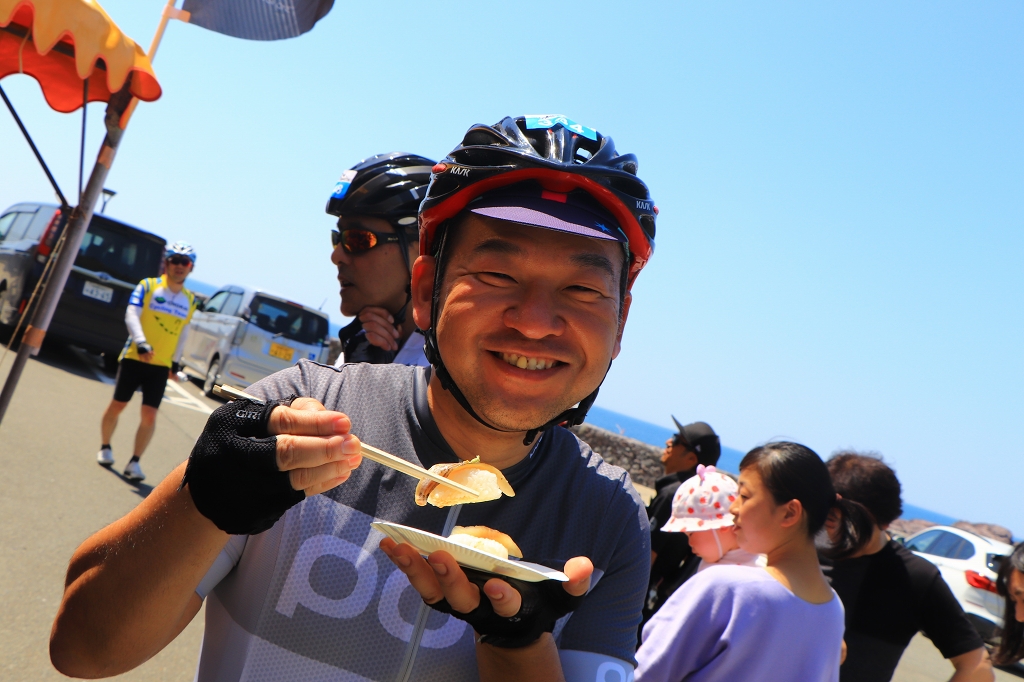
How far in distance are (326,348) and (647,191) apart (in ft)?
47.0

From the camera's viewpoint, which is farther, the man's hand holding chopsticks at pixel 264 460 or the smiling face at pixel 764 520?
the smiling face at pixel 764 520

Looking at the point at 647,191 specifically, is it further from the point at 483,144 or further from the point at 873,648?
the point at 873,648

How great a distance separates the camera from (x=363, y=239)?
355 centimetres

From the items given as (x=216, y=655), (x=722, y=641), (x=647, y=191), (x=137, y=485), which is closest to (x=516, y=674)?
(x=216, y=655)

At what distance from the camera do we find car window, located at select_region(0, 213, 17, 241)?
13.7m

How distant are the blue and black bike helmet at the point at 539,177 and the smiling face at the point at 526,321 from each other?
63 millimetres

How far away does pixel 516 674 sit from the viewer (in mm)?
1539

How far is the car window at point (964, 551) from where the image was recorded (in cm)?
1268

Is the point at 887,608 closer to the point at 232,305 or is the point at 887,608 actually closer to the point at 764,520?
the point at 764,520

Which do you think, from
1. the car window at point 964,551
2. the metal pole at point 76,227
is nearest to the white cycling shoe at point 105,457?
the metal pole at point 76,227

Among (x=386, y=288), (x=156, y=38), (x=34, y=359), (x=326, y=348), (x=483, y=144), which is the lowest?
(x=34, y=359)

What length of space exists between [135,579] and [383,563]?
0.50m

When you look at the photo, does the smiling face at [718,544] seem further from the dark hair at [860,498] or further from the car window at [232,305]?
the car window at [232,305]

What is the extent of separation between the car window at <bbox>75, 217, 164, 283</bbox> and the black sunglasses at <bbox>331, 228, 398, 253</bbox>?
11.1 m
